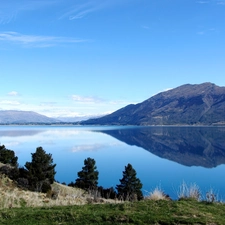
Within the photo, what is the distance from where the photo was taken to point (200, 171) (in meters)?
54.1

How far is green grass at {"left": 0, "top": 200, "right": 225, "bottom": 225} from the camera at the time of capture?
7934 mm

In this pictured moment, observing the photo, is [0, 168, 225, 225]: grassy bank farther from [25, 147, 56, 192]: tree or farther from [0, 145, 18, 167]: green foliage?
[0, 145, 18, 167]: green foliage

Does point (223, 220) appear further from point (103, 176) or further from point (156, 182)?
point (103, 176)

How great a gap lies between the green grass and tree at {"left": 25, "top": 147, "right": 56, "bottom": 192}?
46.2 feet

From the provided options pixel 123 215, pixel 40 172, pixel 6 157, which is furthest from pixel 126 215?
pixel 6 157

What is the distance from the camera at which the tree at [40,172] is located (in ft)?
75.7

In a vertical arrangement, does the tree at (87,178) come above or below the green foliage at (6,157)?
below

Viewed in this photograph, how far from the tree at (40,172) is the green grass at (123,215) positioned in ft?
46.2

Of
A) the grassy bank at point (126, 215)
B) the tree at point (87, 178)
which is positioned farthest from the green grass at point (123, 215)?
the tree at point (87, 178)

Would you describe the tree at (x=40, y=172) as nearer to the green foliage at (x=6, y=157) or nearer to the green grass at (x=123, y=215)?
the green foliage at (x=6, y=157)

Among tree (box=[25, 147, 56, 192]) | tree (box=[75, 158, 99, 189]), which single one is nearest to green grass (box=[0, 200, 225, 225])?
tree (box=[25, 147, 56, 192])

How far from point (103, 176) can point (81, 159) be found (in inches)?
595

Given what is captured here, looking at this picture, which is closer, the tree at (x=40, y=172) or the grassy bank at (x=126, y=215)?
the grassy bank at (x=126, y=215)

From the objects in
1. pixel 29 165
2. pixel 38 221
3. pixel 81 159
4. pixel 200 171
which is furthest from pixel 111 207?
pixel 81 159
